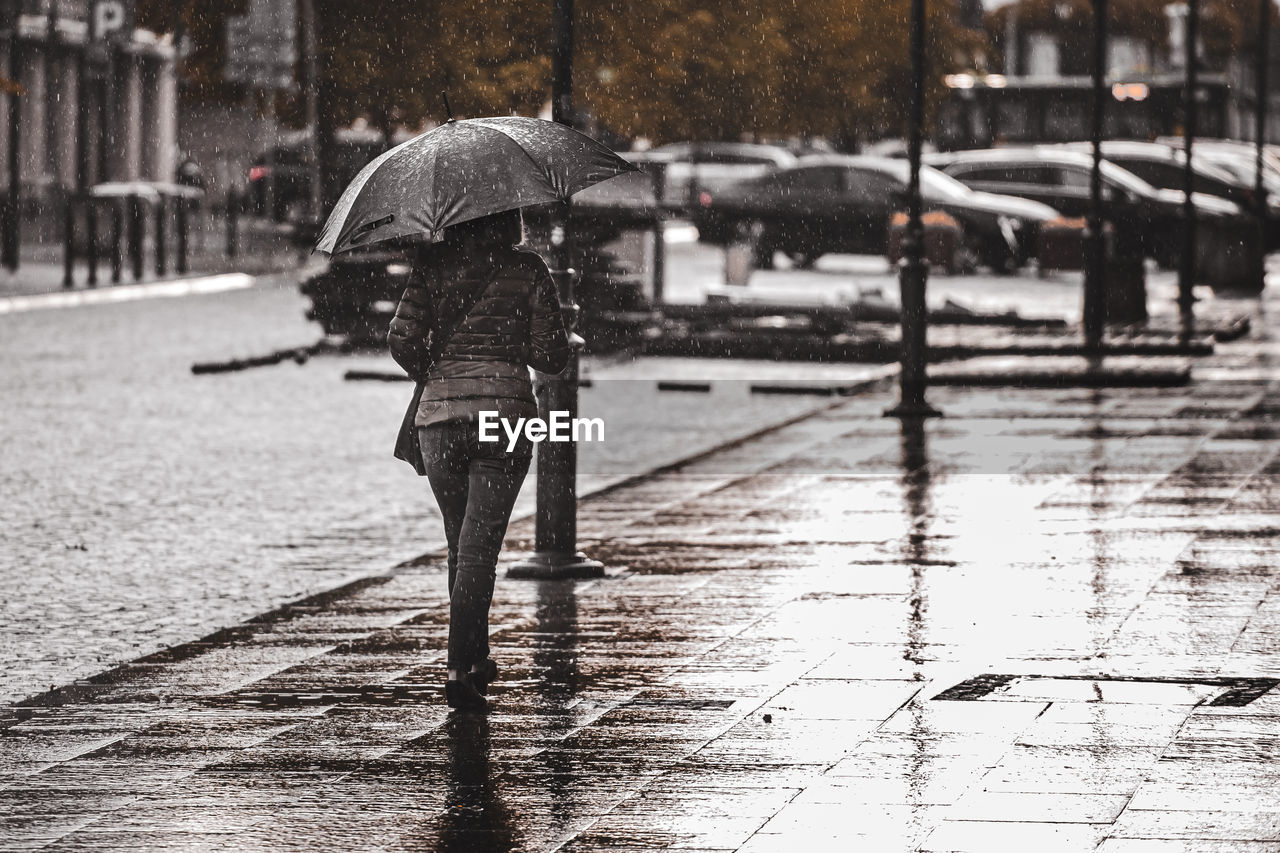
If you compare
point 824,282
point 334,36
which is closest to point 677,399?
point 334,36

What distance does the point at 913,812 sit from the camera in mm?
5297

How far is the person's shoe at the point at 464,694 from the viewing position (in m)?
6.56

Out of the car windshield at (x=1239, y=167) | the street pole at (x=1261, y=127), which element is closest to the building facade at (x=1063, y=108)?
the car windshield at (x=1239, y=167)

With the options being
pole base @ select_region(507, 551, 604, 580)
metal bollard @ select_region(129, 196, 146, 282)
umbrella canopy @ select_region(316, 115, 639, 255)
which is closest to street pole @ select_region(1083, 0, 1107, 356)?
pole base @ select_region(507, 551, 604, 580)

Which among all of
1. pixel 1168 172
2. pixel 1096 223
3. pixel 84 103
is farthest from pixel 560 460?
pixel 1168 172

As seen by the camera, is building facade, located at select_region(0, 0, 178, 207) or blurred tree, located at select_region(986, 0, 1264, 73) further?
blurred tree, located at select_region(986, 0, 1264, 73)

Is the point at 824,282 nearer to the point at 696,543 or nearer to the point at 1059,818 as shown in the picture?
the point at 696,543

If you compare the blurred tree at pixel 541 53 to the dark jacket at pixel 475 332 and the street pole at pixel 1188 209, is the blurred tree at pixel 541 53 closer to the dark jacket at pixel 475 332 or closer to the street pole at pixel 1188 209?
the street pole at pixel 1188 209

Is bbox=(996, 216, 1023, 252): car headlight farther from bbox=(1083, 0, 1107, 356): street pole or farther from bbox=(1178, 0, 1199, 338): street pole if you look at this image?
bbox=(1083, 0, 1107, 356): street pole

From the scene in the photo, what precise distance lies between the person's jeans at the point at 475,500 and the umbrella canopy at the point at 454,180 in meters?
0.58

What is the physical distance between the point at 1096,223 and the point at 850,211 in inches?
654

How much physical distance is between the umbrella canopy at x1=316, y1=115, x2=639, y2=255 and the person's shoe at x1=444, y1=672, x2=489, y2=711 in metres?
1.21

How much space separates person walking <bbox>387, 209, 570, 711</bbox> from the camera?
262 inches

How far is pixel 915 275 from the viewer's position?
1476 cm
